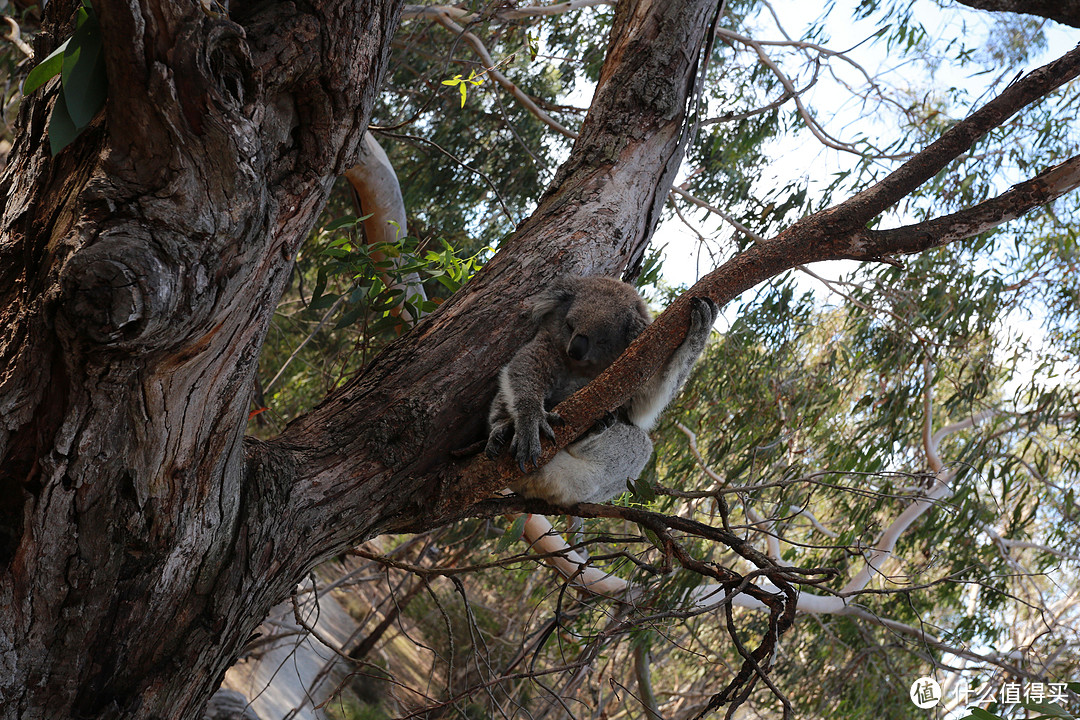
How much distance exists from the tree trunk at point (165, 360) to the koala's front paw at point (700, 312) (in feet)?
2.52

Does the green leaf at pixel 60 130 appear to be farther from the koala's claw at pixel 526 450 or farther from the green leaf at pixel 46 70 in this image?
the koala's claw at pixel 526 450

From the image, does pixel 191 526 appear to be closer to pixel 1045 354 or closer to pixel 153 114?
pixel 153 114

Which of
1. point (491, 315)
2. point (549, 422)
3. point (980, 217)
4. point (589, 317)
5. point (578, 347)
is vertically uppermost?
point (980, 217)

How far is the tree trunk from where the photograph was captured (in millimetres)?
1044

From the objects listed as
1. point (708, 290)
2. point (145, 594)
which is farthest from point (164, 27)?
point (708, 290)

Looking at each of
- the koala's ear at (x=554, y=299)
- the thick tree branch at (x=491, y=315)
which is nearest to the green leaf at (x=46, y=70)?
the thick tree branch at (x=491, y=315)

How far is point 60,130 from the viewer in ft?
3.56

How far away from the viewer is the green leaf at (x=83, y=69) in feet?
3.43

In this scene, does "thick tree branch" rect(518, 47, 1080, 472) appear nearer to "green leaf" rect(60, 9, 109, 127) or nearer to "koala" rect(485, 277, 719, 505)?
"koala" rect(485, 277, 719, 505)

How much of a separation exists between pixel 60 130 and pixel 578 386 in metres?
1.60

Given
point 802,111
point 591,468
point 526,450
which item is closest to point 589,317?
point 591,468

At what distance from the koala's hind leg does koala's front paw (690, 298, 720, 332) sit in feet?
1.86

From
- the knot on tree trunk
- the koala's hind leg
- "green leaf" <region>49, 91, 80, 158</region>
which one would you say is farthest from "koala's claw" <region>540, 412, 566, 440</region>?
"green leaf" <region>49, 91, 80, 158</region>

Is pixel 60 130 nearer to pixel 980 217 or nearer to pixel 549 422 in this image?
pixel 549 422
